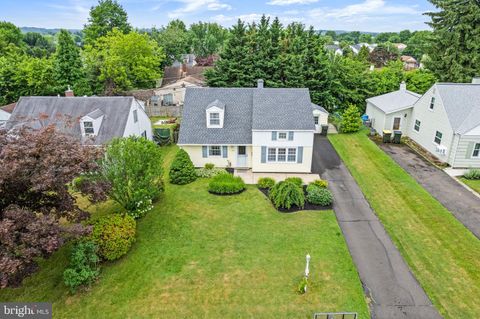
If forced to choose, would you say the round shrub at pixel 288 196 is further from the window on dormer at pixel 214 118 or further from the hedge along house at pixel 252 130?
the window on dormer at pixel 214 118

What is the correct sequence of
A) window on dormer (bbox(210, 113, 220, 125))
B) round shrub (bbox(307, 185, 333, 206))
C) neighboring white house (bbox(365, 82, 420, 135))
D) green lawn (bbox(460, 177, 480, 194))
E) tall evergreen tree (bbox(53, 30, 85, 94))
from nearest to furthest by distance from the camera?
round shrub (bbox(307, 185, 333, 206)), green lawn (bbox(460, 177, 480, 194)), window on dormer (bbox(210, 113, 220, 125)), neighboring white house (bbox(365, 82, 420, 135)), tall evergreen tree (bbox(53, 30, 85, 94))

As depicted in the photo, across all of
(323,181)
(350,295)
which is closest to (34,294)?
(350,295)

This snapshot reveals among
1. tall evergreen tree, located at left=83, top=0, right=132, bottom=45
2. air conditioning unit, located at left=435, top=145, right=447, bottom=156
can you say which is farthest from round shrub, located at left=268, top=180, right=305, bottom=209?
tall evergreen tree, located at left=83, top=0, right=132, bottom=45

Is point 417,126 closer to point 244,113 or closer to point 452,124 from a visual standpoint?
point 452,124

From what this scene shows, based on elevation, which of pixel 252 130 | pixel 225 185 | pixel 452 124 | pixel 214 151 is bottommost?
pixel 225 185

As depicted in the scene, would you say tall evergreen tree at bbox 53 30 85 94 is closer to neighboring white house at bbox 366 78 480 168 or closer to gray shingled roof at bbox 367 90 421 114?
gray shingled roof at bbox 367 90 421 114

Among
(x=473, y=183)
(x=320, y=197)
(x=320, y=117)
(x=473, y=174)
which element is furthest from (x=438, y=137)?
(x=320, y=197)
